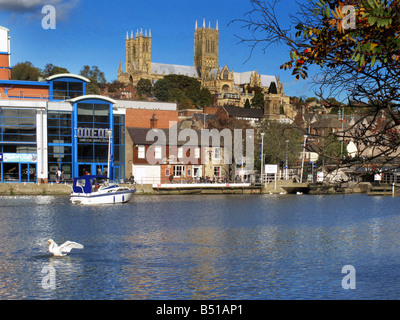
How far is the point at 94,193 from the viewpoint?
5778 centimetres

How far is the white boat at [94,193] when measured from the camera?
2248 inches

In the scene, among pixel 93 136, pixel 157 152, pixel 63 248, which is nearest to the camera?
pixel 63 248

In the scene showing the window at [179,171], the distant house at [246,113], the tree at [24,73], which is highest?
the tree at [24,73]

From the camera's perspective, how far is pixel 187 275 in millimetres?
24938

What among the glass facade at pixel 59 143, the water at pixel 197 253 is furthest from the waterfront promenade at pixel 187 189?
the water at pixel 197 253

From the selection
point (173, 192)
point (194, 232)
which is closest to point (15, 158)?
point (173, 192)

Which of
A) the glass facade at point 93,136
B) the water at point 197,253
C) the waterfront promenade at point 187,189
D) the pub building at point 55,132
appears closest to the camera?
the water at point 197,253

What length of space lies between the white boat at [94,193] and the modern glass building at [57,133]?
13.4m

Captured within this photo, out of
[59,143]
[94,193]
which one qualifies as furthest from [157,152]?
[94,193]

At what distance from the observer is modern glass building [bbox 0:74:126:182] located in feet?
236

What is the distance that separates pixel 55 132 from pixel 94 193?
1971 cm

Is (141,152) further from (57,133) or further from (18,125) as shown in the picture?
(18,125)

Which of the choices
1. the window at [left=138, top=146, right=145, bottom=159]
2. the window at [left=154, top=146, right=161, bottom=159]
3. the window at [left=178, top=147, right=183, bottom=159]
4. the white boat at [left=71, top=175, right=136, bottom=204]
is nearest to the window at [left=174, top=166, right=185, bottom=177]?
the window at [left=178, top=147, right=183, bottom=159]

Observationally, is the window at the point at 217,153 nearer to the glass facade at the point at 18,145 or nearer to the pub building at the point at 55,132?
the pub building at the point at 55,132
